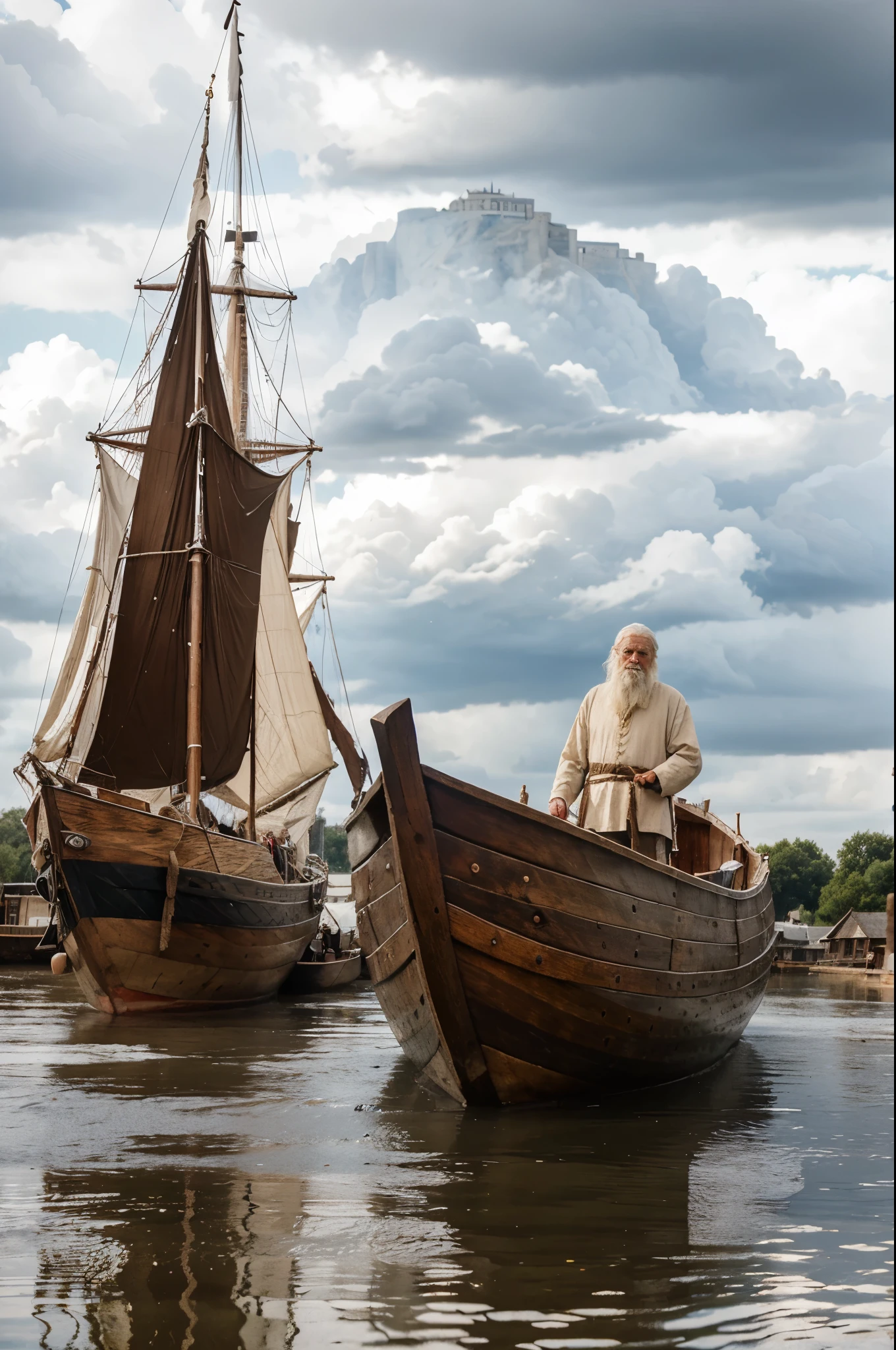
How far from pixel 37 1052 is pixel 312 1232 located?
872 centimetres

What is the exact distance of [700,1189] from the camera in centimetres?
627

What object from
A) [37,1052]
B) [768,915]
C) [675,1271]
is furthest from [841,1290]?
[37,1052]

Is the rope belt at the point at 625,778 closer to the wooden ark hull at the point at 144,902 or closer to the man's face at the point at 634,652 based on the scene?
the man's face at the point at 634,652

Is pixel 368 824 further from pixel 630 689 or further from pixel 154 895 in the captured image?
pixel 154 895

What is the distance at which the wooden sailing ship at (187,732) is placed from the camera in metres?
18.4

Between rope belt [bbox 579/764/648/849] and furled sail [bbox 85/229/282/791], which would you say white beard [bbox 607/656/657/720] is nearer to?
rope belt [bbox 579/764/648/849]

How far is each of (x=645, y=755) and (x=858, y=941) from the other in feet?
180

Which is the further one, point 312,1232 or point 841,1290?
point 312,1232

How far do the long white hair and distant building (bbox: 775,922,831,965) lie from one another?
53.7 meters

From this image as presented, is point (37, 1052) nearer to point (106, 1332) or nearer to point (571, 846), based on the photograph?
point (571, 846)

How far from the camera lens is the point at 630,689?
968 cm

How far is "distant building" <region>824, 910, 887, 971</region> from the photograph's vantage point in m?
53.1

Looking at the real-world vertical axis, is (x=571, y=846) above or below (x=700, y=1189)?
above

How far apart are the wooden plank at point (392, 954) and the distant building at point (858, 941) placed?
42272 millimetres
